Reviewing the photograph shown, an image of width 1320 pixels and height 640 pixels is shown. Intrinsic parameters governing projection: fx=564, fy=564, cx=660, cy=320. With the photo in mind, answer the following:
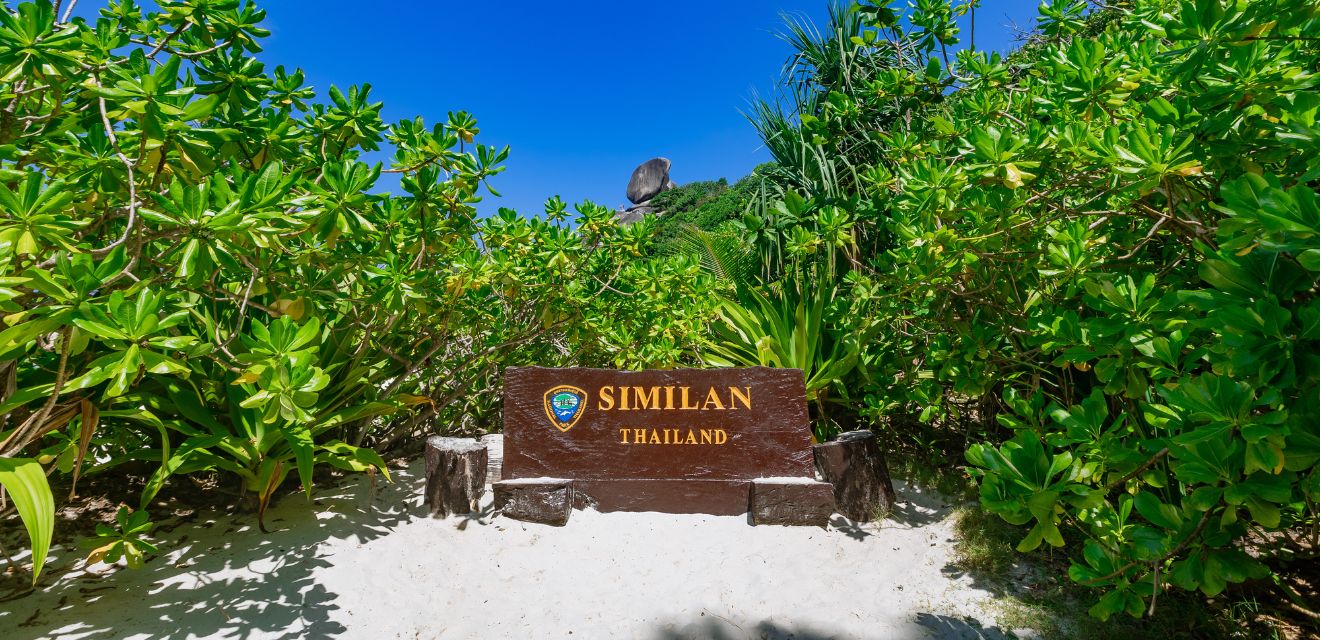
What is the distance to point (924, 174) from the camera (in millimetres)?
2258

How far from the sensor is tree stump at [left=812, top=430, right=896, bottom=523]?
3.11m

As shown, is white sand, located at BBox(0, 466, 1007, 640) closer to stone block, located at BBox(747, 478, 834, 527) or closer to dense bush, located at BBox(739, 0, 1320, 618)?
stone block, located at BBox(747, 478, 834, 527)

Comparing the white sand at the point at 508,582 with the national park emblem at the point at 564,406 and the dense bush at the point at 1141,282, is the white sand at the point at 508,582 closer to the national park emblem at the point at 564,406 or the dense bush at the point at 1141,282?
the national park emblem at the point at 564,406

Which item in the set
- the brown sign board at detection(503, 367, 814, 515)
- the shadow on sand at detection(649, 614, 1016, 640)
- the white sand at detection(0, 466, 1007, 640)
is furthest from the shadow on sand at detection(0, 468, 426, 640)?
the shadow on sand at detection(649, 614, 1016, 640)

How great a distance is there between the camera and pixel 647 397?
3.42m

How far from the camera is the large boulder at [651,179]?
40656mm

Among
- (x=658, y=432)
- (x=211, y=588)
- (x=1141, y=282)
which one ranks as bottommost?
(x=211, y=588)

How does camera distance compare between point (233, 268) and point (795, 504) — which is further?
point (795, 504)

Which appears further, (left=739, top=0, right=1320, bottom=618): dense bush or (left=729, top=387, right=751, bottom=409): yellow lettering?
(left=729, top=387, right=751, bottom=409): yellow lettering

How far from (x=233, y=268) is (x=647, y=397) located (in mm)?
2222

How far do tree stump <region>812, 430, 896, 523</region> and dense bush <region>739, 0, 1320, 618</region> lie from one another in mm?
301

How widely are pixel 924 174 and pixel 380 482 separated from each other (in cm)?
331

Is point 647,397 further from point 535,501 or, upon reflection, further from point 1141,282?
point 1141,282

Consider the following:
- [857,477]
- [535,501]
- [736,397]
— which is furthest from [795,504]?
[535,501]
